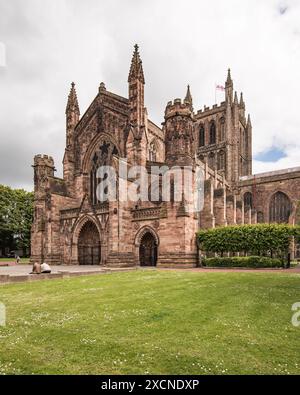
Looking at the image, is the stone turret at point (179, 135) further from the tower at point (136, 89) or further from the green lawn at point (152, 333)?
the green lawn at point (152, 333)

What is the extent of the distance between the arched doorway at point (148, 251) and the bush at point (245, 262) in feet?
16.9

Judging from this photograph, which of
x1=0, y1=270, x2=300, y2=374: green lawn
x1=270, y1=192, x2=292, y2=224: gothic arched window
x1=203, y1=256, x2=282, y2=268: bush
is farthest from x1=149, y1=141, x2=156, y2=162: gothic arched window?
x1=0, y1=270, x2=300, y2=374: green lawn

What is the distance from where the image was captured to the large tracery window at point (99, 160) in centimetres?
3416

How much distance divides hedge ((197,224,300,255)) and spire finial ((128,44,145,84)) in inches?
658

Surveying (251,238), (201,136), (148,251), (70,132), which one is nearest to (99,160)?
(70,132)

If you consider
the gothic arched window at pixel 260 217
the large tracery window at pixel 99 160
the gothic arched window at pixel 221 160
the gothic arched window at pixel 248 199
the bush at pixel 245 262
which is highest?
the gothic arched window at pixel 221 160

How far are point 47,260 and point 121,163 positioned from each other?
1273 cm

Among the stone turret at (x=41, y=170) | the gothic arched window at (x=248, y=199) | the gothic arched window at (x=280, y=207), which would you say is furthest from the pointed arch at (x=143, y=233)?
the gothic arched window at (x=248, y=199)

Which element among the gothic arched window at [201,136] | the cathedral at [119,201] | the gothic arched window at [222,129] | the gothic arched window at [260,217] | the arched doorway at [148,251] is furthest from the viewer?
the gothic arched window at [201,136]

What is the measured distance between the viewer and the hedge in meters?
24.7

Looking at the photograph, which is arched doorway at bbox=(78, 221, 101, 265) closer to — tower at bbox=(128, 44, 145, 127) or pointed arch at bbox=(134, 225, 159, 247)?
pointed arch at bbox=(134, 225, 159, 247)

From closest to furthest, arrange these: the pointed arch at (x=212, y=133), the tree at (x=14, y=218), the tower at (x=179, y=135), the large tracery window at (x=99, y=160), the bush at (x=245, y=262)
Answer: the bush at (x=245, y=262) → the tower at (x=179, y=135) → the large tracery window at (x=99, y=160) → the tree at (x=14, y=218) → the pointed arch at (x=212, y=133)

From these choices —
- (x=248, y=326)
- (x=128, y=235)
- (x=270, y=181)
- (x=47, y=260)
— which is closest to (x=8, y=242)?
(x=47, y=260)
